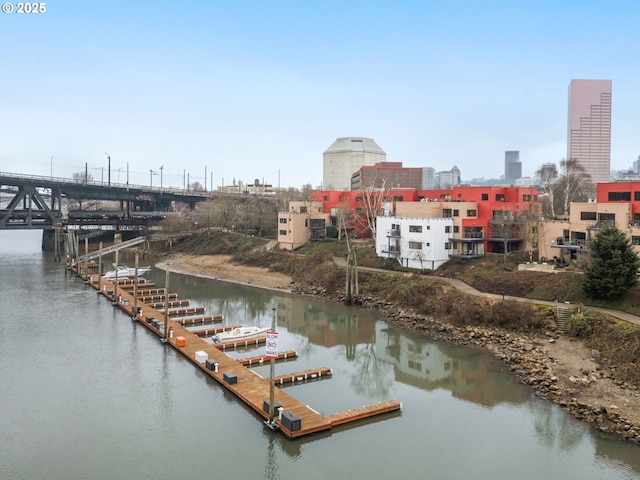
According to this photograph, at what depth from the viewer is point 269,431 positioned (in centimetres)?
1792

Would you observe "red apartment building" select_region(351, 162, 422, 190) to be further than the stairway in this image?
Yes

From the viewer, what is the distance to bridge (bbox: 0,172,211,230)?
62.3 meters

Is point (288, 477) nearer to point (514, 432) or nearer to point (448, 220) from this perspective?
point (514, 432)

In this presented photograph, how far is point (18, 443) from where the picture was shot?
55.5 feet

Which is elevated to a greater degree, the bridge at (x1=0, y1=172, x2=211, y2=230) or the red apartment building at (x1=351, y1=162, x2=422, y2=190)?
the red apartment building at (x1=351, y1=162, x2=422, y2=190)

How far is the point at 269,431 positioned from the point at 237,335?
11.4 metres

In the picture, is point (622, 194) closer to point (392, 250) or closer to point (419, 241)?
point (419, 241)

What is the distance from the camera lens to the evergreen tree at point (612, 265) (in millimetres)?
27766

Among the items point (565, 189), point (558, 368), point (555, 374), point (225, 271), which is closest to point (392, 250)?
point (225, 271)

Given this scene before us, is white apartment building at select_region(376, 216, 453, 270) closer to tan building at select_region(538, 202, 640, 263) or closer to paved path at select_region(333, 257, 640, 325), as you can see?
paved path at select_region(333, 257, 640, 325)

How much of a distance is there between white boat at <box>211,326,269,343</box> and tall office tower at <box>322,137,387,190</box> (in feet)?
384

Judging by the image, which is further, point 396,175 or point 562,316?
point 396,175

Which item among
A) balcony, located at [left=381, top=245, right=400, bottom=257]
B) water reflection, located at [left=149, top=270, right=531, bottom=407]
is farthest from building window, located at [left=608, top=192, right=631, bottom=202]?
balcony, located at [left=381, top=245, right=400, bottom=257]

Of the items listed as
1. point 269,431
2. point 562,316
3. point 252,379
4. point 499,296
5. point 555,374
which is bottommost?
point 269,431
